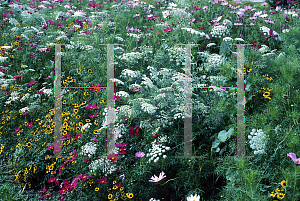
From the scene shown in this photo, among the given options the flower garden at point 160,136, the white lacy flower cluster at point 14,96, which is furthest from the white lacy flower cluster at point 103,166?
the white lacy flower cluster at point 14,96

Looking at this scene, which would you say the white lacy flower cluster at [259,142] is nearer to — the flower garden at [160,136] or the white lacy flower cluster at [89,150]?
the flower garden at [160,136]

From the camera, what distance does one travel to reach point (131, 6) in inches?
242

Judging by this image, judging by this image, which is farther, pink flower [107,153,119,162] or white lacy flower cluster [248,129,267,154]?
pink flower [107,153,119,162]

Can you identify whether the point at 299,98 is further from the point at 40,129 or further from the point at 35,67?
the point at 35,67

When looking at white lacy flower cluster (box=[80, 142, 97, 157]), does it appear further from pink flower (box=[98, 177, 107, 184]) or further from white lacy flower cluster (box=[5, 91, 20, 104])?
white lacy flower cluster (box=[5, 91, 20, 104])

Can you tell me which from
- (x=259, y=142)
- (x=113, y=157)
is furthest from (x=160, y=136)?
(x=259, y=142)

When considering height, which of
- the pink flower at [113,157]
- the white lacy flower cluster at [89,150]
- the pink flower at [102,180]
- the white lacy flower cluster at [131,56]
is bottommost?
the pink flower at [102,180]

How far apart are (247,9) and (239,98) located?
11.4ft

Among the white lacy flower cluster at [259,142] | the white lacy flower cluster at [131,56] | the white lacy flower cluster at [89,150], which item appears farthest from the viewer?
the white lacy flower cluster at [131,56]

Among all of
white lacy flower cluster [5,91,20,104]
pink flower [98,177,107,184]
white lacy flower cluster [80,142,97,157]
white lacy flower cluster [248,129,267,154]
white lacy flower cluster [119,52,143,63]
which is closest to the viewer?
white lacy flower cluster [248,129,267,154]

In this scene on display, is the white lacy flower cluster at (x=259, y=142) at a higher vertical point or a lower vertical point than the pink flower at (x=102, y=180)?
higher

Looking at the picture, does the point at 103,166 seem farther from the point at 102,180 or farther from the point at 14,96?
the point at 14,96

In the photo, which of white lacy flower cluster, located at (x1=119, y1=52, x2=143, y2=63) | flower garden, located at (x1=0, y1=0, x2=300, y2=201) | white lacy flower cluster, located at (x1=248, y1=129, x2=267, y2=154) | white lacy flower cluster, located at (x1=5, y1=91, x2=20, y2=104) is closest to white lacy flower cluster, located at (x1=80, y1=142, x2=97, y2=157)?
flower garden, located at (x1=0, y1=0, x2=300, y2=201)

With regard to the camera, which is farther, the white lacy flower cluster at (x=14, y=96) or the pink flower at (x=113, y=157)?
the white lacy flower cluster at (x=14, y=96)
